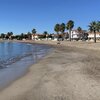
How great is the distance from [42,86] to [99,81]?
3.52m

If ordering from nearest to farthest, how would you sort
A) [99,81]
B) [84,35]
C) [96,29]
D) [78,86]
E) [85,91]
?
[85,91] < [78,86] < [99,81] < [96,29] < [84,35]

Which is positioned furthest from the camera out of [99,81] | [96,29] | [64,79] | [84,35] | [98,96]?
[84,35]

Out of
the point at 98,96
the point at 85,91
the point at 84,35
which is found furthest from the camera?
the point at 84,35

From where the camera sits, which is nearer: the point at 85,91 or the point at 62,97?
the point at 62,97

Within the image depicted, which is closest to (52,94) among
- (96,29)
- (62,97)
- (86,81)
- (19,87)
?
(62,97)

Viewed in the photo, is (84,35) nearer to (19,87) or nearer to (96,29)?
(96,29)

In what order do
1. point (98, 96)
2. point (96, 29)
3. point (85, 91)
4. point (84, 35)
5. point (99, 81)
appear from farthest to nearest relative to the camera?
point (84, 35), point (96, 29), point (99, 81), point (85, 91), point (98, 96)

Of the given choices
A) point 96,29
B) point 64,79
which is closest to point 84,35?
point 96,29

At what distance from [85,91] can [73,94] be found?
865mm

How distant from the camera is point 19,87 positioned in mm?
14789

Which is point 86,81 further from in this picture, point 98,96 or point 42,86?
point 98,96

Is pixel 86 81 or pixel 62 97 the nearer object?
pixel 62 97

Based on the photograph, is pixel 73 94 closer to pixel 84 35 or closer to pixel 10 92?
pixel 10 92

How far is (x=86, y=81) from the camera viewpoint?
15859mm
